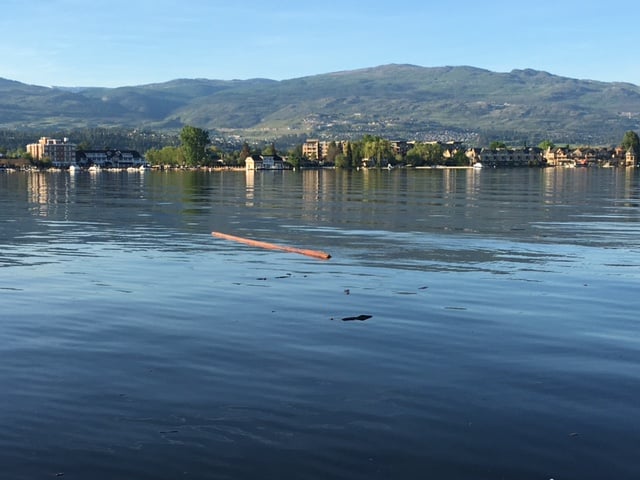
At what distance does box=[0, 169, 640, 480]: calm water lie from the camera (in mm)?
13016

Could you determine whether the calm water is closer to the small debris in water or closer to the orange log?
the small debris in water

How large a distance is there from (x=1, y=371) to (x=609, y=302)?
17541 mm

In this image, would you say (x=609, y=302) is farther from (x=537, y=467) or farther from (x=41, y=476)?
(x=41, y=476)

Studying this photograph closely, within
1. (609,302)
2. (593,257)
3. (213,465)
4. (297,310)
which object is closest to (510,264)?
(593,257)

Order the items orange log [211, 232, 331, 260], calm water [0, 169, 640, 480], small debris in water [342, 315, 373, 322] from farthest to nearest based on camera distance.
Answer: orange log [211, 232, 331, 260]
small debris in water [342, 315, 373, 322]
calm water [0, 169, 640, 480]

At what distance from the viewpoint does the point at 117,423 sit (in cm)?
1435

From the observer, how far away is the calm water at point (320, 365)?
13016 mm

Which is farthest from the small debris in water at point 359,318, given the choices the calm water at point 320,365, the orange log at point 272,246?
the orange log at point 272,246

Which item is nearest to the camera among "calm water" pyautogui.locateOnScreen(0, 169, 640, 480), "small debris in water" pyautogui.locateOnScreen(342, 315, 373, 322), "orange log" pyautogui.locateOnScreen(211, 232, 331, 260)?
"calm water" pyautogui.locateOnScreen(0, 169, 640, 480)

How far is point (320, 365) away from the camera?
59.3ft

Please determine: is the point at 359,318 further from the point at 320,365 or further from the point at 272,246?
the point at 272,246

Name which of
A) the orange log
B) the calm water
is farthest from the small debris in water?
the orange log

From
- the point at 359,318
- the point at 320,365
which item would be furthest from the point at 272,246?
the point at 320,365

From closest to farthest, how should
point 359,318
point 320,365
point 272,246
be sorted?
→ point 320,365
point 359,318
point 272,246
